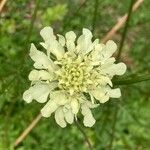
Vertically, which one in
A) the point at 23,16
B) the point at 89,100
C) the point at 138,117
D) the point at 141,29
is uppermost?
the point at 23,16

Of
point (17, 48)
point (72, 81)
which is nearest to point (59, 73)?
point (72, 81)

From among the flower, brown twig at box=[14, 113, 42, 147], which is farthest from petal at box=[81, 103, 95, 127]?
brown twig at box=[14, 113, 42, 147]

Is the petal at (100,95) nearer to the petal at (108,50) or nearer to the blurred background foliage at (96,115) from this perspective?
the petal at (108,50)

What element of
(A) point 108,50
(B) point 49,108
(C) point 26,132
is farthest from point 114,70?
(C) point 26,132

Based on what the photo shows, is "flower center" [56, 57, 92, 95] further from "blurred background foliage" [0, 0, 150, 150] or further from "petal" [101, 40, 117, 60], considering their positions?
"blurred background foliage" [0, 0, 150, 150]

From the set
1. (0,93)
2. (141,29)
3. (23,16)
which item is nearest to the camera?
(0,93)

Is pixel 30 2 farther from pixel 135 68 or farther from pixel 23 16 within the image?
pixel 135 68

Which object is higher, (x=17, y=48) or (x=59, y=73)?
(x=17, y=48)
